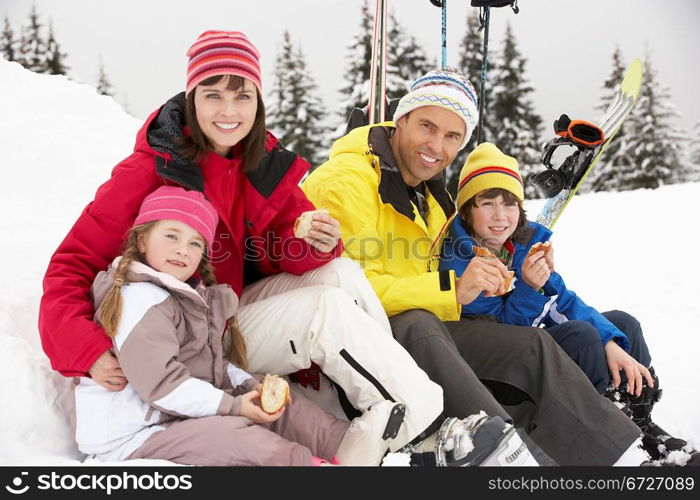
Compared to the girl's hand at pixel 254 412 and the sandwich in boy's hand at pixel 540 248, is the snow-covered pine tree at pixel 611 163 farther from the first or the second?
the girl's hand at pixel 254 412

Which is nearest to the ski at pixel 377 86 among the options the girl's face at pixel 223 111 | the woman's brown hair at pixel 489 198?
the woman's brown hair at pixel 489 198

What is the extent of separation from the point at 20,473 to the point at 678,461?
2505mm

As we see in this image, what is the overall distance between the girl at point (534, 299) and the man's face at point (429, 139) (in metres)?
0.27

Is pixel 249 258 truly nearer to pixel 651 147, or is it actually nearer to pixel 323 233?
pixel 323 233

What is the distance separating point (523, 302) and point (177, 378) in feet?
5.61

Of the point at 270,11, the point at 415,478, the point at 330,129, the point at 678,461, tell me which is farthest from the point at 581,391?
the point at 330,129

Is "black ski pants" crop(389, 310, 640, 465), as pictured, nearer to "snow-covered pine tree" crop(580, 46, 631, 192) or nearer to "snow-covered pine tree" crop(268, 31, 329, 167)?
"snow-covered pine tree" crop(268, 31, 329, 167)

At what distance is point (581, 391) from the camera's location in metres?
2.48

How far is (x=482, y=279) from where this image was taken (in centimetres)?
257

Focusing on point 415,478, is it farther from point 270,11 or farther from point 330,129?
point 330,129

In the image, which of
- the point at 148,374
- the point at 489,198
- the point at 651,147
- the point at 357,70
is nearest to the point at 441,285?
the point at 489,198

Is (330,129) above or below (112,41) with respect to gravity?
below

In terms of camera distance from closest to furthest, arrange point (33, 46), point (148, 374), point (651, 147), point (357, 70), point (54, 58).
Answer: point (148, 374) < point (33, 46) < point (54, 58) < point (357, 70) < point (651, 147)

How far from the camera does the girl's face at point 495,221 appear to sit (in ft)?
10.1
